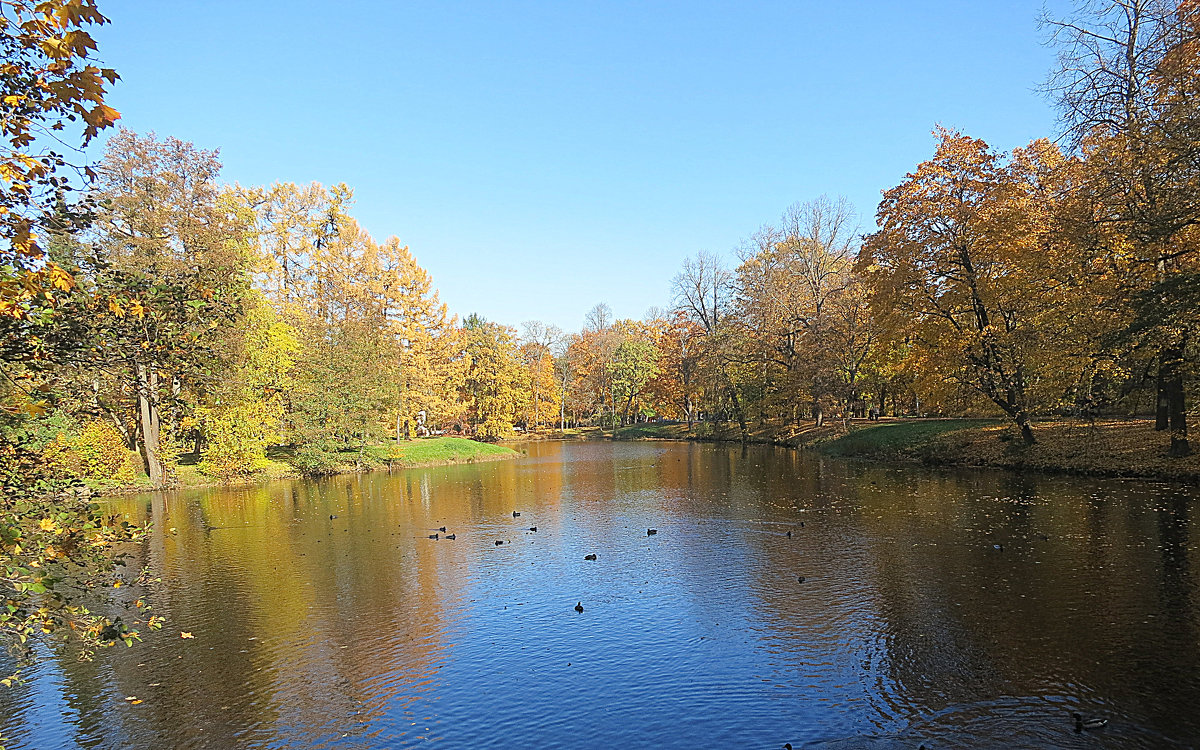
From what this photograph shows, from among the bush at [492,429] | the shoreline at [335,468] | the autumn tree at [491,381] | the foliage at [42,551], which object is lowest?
the shoreline at [335,468]

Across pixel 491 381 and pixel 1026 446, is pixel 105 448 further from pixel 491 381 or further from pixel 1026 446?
pixel 491 381

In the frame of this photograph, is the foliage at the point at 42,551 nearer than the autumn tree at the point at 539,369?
Yes

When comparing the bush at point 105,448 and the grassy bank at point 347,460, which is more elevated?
the bush at point 105,448

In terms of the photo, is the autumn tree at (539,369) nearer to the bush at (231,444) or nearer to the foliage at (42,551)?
the bush at (231,444)

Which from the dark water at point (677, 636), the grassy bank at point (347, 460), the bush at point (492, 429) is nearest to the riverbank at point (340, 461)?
the grassy bank at point (347, 460)

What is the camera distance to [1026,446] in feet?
89.2

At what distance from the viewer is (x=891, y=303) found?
3138 cm

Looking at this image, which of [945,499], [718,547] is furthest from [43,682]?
[945,499]

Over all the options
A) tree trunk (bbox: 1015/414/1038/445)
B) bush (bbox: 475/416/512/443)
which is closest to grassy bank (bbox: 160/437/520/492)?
bush (bbox: 475/416/512/443)

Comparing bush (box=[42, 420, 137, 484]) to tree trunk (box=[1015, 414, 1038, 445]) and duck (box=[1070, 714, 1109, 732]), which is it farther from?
tree trunk (box=[1015, 414, 1038, 445])

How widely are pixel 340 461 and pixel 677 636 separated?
31122 mm

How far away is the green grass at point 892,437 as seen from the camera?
3319cm

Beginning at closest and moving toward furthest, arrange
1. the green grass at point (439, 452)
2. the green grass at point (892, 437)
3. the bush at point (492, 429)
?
the green grass at point (892, 437) < the green grass at point (439, 452) < the bush at point (492, 429)

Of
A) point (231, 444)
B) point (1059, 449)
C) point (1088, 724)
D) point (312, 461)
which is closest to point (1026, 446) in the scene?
point (1059, 449)
